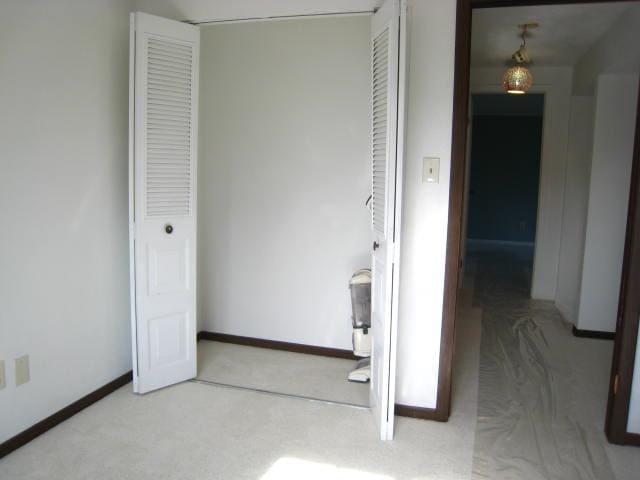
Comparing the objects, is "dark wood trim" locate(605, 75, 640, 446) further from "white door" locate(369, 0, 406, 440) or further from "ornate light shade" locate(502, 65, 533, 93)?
"ornate light shade" locate(502, 65, 533, 93)

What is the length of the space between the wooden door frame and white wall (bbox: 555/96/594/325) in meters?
2.21

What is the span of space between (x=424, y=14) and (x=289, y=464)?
2234 mm

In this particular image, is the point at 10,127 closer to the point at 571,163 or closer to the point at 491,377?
the point at 491,377

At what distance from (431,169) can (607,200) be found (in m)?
2.27

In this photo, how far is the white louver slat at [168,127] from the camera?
9.20 ft

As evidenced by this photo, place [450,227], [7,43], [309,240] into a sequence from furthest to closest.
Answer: [309,240]
[450,227]
[7,43]

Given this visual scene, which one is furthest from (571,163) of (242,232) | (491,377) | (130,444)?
(130,444)

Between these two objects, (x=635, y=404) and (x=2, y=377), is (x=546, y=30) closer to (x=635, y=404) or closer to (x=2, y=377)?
(x=635, y=404)

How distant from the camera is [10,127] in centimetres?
226

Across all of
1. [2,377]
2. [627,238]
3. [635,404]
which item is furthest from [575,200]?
[2,377]

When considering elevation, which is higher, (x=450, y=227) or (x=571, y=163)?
(x=571, y=163)

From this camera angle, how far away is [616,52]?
3.76 m

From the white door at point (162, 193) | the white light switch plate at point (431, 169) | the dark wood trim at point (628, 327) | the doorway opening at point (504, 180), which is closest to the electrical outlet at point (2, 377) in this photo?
the white door at point (162, 193)

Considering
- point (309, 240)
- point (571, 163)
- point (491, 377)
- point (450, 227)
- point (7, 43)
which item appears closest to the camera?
point (7, 43)
